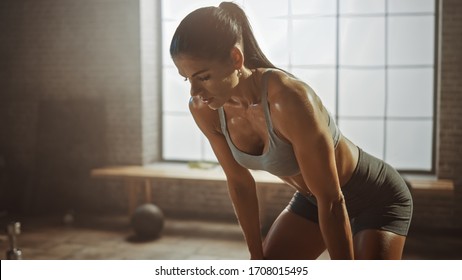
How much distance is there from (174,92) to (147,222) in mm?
1202

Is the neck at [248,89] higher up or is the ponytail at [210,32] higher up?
the ponytail at [210,32]

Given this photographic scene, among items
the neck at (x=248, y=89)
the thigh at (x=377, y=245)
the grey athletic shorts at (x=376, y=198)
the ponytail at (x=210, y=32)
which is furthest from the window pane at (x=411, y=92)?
the ponytail at (x=210, y=32)

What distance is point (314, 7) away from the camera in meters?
3.91

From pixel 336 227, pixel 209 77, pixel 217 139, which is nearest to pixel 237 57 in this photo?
pixel 209 77

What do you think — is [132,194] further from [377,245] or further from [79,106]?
[377,245]

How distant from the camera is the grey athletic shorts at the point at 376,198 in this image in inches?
56.7

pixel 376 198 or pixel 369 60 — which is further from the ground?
pixel 369 60

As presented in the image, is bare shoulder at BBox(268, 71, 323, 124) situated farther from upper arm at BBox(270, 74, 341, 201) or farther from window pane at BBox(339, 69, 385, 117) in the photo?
window pane at BBox(339, 69, 385, 117)

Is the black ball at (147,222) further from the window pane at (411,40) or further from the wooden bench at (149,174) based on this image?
the window pane at (411,40)

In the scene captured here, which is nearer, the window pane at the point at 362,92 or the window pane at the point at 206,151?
the window pane at the point at 362,92

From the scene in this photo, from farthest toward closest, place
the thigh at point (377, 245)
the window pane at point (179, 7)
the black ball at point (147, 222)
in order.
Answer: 1. the window pane at point (179, 7)
2. the black ball at point (147, 222)
3. the thigh at point (377, 245)

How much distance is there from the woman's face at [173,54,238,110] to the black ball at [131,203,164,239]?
2.53 metres

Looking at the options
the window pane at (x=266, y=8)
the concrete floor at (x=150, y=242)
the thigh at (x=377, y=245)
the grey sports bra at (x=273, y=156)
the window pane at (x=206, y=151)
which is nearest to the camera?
the grey sports bra at (x=273, y=156)
